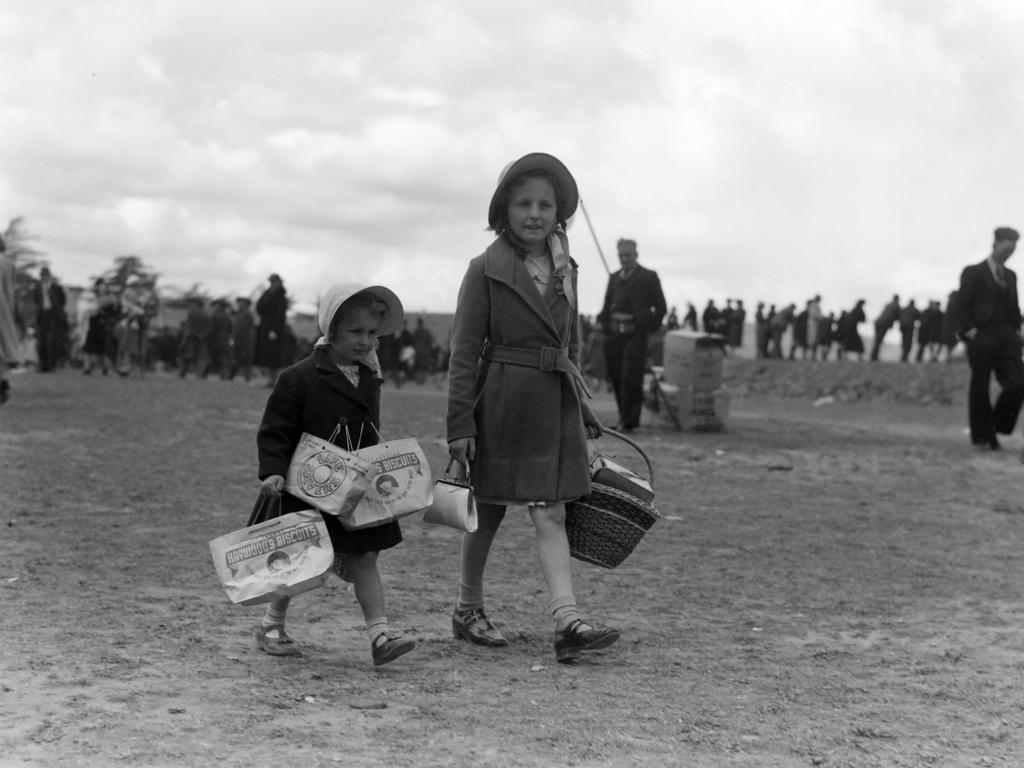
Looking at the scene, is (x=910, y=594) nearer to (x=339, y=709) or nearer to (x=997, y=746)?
(x=997, y=746)

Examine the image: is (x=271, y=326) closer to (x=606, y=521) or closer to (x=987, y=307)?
(x=987, y=307)

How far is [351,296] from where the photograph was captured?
15.1 ft

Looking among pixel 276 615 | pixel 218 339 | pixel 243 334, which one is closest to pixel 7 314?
pixel 276 615

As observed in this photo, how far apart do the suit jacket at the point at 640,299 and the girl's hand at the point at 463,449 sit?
29.8 ft

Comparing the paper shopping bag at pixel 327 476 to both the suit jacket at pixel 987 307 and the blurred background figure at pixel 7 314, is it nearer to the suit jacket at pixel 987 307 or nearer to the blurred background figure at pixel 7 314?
the suit jacket at pixel 987 307

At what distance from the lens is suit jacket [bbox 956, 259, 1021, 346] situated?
12.9m

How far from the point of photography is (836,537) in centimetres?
796

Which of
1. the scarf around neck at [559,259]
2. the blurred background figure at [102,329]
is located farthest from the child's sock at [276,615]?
the blurred background figure at [102,329]

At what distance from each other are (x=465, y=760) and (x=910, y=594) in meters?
3.37

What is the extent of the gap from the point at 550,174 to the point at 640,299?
9.02 meters

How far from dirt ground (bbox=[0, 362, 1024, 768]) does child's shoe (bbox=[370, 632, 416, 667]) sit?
4 cm

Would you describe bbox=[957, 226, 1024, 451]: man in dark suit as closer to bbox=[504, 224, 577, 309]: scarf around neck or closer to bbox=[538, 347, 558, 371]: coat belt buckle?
bbox=[504, 224, 577, 309]: scarf around neck

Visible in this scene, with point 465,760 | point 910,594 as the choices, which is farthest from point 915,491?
point 465,760

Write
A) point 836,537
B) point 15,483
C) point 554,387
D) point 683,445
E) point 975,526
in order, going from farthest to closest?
point 683,445 < point 15,483 < point 975,526 < point 836,537 < point 554,387
